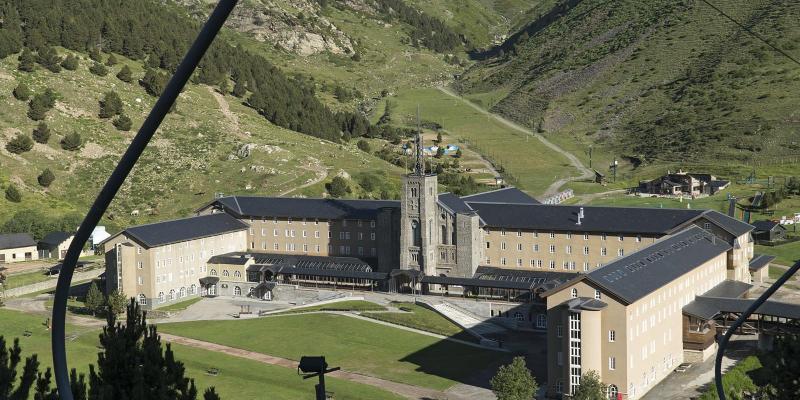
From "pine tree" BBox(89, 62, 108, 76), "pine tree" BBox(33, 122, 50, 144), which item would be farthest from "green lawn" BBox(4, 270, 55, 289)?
"pine tree" BBox(89, 62, 108, 76)

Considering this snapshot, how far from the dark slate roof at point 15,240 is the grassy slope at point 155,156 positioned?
20.7 ft

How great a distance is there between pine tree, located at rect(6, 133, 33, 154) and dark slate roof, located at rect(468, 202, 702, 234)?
6740 centimetres

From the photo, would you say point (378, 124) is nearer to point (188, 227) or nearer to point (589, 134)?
point (589, 134)

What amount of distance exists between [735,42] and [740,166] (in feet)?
190

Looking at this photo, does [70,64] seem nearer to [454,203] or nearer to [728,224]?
[454,203]

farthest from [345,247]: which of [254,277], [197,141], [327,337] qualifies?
[197,141]

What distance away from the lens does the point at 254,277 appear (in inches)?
3745

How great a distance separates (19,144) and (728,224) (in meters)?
92.0

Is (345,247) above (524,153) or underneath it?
underneath

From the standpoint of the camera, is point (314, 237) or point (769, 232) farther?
point (314, 237)

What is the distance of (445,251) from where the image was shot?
89.1m

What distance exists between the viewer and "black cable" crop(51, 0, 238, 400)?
26.6 feet

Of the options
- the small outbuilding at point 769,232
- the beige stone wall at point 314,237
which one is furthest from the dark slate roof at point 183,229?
the small outbuilding at point 769,232

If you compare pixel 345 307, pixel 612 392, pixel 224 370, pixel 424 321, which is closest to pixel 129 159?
pixel 612 392
